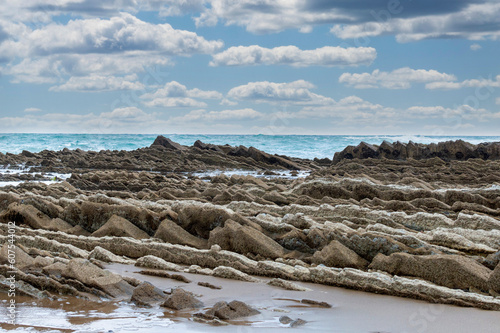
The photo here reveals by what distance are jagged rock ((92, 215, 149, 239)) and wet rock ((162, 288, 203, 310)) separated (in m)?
2.53

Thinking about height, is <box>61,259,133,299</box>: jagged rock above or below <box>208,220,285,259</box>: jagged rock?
below

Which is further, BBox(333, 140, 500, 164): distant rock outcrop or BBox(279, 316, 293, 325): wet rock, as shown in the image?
BBox(333, 140, 500, 164): distant rock outcrop

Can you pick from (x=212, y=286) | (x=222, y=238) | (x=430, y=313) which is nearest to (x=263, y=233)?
(x=222, y=238)

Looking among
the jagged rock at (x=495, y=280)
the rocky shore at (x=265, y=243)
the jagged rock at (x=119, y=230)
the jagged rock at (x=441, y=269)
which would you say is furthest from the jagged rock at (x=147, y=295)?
the jagged rock at (x=495, y=280)

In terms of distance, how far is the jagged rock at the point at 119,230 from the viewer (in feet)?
21.0

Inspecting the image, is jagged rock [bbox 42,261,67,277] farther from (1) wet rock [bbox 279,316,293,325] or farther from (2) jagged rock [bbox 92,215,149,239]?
(1) wet rock [bbox 279,316,293,325]

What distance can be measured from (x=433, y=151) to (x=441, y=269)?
19.4 meters

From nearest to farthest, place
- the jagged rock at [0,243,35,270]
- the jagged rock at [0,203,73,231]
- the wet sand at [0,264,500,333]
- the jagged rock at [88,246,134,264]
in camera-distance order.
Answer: the wet sand at [0,264,500,333], the jagged rock at [0,243,35,270], the jagged rock at [88,246,134,264], the jagged rock at [0,203,73,231]

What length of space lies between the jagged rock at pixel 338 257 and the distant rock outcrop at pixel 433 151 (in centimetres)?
1786

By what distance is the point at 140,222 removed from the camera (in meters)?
6.74

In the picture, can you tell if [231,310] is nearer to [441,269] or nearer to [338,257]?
[338,257]

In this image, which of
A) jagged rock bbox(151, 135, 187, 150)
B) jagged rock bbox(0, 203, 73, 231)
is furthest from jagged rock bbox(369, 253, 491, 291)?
jagged rock bbox(151, 135, 187, 150)

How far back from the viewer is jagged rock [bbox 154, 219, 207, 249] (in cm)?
→ 602

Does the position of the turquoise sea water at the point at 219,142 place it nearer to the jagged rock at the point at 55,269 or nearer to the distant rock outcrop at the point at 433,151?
the distant rock outcrop at the point at 433,151
